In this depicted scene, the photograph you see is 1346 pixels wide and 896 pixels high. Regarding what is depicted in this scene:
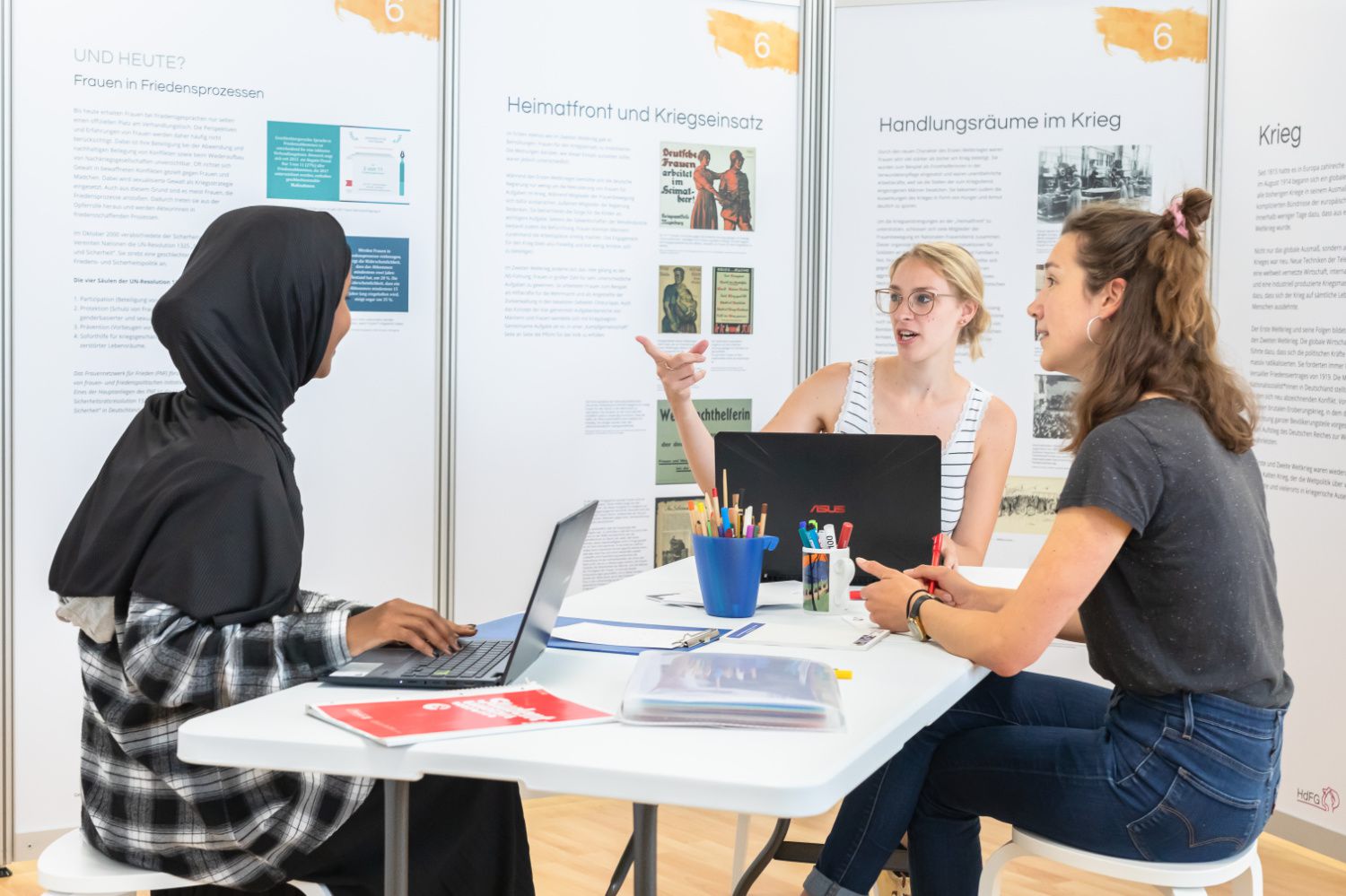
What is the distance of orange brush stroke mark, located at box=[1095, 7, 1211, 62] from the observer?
11.9ft

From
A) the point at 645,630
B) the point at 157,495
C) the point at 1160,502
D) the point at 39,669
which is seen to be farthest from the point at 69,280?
the point at 1160,502

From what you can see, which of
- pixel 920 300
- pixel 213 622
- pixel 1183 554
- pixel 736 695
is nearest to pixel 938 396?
pixel 920 300

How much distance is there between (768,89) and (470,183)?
975 millimetres

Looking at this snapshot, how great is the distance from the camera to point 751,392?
390 centimetres

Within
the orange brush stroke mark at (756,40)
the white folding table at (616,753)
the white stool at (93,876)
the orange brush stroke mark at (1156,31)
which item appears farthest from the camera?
the orange brush stroke mark at (756,40)

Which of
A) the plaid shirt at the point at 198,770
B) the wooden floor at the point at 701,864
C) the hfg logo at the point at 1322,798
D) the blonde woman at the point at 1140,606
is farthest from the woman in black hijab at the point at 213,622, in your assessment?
the hfg logo at the point at 1322,798

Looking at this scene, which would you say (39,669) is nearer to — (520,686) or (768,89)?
(520,686)

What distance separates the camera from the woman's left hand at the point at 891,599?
1.87m

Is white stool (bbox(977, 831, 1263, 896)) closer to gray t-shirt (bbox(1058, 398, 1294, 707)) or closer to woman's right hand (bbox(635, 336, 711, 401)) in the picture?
gray t-shirt (bbox(1058, 398, 1294, 707))

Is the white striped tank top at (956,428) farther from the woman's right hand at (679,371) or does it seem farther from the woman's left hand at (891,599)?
the woman's left hand at (891,599)

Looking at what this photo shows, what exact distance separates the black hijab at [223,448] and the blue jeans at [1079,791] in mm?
939

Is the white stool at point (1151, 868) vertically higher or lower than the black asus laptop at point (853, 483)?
lower

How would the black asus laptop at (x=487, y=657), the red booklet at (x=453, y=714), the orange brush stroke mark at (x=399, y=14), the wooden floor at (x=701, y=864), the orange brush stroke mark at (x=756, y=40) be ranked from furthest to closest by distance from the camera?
the orange brush stroke mark at (x=756, y=40) < the orange brush stroke mark at (x=399, y=14) < the wooden floor at (x=701, y=864) < the black asus laptop at (x=487, y=657) < the red booklet at (x=453, y=714)

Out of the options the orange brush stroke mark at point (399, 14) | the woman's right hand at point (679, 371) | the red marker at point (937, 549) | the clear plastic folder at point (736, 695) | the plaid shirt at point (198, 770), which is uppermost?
the orange brush stroke mark at point (399, 14)
